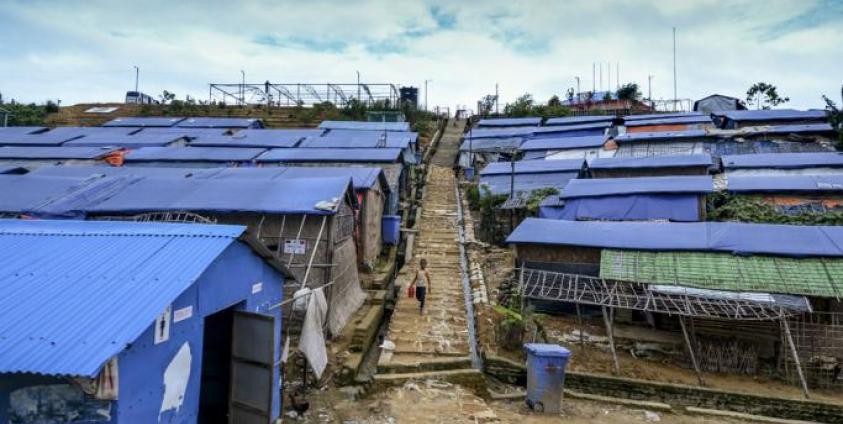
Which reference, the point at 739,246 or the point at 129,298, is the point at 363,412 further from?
the point at 739,246

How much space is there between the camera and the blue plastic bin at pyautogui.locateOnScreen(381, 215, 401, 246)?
1775 centimetres

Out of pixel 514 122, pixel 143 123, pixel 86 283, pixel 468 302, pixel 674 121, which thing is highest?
pixel 514 122

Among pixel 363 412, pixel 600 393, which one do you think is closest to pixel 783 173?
pixel 600 393

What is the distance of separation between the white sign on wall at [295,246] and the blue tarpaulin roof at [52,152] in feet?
51.5

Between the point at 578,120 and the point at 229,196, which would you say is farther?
the point at 578,120

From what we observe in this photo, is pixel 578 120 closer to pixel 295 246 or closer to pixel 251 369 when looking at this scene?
pixel 295 246

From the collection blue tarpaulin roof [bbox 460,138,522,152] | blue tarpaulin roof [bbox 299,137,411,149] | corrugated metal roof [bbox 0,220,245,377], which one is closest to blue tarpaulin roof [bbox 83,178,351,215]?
corrugated metal roof [bbox 0,220,245,377]

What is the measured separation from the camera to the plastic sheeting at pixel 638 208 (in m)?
15.7

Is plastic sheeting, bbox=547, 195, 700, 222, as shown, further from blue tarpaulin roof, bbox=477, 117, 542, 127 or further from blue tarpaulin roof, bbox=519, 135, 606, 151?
blue tarpaulin roof, bbox=477, 117, 542, 127

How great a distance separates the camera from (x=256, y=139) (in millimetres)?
25781

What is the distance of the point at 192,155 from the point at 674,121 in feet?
94.5

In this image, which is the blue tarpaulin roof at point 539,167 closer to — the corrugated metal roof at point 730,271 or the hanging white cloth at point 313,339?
the corrugated metal roof at point 730,271

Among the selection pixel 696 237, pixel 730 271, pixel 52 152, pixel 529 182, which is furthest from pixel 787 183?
pixel 52 152

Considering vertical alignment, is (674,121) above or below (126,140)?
above
